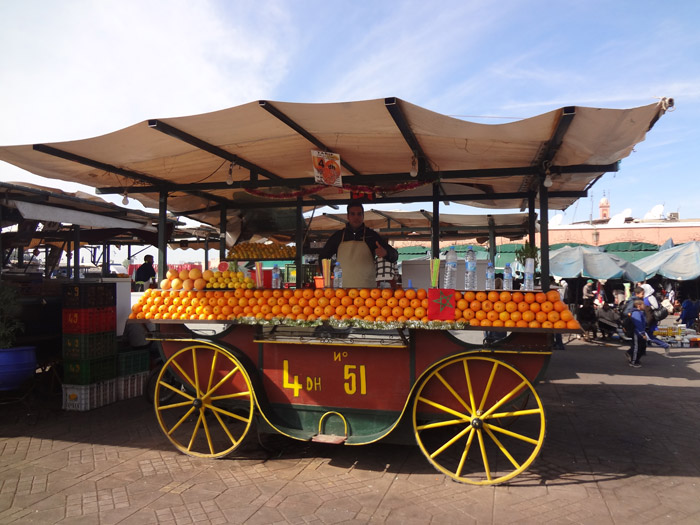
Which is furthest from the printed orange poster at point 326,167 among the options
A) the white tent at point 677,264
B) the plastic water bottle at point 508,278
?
the white tent at point 677,264

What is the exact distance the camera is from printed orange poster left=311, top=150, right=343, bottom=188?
472 cm

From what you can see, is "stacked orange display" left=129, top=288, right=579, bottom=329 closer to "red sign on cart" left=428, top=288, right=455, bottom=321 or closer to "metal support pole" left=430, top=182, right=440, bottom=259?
"red sign on cart" left=428, top=288, right=455, bottom=321

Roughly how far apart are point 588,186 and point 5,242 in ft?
33.7

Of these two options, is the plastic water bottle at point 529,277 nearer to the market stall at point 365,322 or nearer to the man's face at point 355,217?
the market stall at point 365,322

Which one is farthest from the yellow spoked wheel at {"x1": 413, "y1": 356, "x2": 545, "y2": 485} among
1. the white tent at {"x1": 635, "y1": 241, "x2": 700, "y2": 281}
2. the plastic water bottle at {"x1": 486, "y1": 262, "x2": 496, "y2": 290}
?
the white tent at {"x1": 635, "y1": 241, "x2": 700, "y2": 281}

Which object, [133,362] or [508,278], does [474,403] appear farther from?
[133,362]

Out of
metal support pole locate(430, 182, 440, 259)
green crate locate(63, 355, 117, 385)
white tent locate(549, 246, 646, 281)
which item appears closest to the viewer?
green crate locate(63, 355, 117, 385)

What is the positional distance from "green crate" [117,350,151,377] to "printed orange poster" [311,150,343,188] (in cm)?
362

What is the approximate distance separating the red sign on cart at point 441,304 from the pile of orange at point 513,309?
0.18ft

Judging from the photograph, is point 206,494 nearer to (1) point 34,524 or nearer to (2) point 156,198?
(1) point 34,524

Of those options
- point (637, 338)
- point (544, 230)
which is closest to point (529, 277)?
point (544, 230)

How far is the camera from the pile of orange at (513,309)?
11.3 feet

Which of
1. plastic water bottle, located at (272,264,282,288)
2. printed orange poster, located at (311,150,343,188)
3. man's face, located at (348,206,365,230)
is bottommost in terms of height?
plastic water bottle, located at (272,264,282,288)

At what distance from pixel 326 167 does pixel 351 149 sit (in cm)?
32
